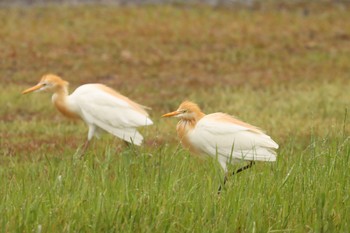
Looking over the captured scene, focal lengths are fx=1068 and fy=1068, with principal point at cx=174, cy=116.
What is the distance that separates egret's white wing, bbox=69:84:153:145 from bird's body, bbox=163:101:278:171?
42.1 inches

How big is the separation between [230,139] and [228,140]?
0.07 ft

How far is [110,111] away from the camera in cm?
A: 926

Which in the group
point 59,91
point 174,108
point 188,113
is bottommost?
point 174,108

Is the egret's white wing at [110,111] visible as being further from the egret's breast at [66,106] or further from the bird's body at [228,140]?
the bird's body at [228,140]

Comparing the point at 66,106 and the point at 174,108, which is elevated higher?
the point at 66,106

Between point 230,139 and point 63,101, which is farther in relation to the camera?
point 63,101

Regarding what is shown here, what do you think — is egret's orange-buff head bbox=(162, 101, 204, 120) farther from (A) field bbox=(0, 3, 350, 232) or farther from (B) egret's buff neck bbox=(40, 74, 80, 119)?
(B) egret's buff neck bbox=(40, 74, 80, 119)

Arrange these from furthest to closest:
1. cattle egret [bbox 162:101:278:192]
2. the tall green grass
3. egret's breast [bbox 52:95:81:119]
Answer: egret's breast [bbox 52:95:81:119]
cattle egret [bbox 162:101:278:192]
the tall green grass

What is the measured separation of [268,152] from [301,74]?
7.43m

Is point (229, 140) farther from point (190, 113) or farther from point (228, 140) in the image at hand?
point (190, 113)

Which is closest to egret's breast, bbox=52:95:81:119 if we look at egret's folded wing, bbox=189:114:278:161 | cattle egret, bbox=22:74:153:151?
cattle egret, bbox=22:74:153:151

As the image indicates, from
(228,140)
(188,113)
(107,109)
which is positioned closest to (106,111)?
(107,109)

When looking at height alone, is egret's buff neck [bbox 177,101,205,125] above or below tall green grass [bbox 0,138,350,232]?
above

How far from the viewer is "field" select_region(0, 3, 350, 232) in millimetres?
6441
